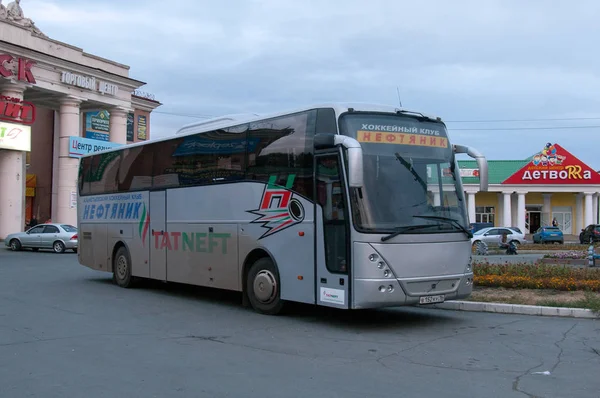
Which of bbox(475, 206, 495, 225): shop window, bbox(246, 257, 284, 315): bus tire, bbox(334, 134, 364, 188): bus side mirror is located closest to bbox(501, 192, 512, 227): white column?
bbox(475, 206, 495, 225): shop window

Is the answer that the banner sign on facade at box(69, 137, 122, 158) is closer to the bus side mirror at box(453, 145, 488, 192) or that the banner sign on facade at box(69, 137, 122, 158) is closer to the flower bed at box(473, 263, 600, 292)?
Result: the flower bed at box(473, 263, 600, 292)

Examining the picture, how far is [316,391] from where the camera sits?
6.30m

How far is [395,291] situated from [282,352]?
7.18ft

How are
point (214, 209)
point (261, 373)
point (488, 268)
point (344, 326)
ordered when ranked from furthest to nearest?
1. point (488, 268)
2. point (214, 209)
3. point (344, 326)
4. point (261, 373)

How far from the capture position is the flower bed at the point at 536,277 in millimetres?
13656

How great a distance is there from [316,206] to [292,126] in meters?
1.56

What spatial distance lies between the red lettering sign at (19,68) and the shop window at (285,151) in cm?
2874

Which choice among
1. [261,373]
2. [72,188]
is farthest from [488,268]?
[72,188]

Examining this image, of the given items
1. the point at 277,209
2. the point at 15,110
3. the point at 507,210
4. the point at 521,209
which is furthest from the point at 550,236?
the point at 277,209

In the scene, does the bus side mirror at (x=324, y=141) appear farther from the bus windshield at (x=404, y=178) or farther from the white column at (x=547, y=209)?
the white column at (x=547, y=209)

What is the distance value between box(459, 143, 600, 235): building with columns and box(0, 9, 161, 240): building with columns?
2908cm

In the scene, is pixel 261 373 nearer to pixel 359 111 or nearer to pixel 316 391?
pixel 316 391

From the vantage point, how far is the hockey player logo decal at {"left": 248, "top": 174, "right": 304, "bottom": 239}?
34.5 feet

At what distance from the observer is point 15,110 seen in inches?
1431
